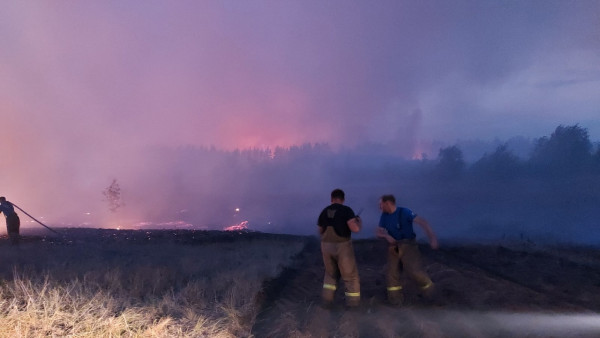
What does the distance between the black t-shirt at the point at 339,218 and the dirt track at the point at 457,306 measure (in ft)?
4.79

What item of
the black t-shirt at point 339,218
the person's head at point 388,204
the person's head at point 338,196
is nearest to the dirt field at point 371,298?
the black t-shirt at point 339,218

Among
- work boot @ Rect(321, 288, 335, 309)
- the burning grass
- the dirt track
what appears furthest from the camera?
work boot @ Rect(321, 288, 335, 309)

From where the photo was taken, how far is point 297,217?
109188mm

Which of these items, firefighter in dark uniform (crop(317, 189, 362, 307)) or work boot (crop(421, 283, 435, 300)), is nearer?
firefighter in dark uniform (crop(317, 189, 362, 307))

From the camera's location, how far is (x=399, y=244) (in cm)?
952

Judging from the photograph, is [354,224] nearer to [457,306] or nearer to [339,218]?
[339,218]

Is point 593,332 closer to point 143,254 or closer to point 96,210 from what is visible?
point 143,254

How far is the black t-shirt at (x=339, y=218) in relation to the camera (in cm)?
924

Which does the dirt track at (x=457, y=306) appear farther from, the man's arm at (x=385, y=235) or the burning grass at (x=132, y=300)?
the man's arm at (x=385, y=235)

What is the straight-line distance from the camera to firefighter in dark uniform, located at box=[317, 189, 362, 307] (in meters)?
9.22

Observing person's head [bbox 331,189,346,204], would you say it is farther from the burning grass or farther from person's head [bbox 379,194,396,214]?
the burning grass

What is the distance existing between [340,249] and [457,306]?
2569 mm

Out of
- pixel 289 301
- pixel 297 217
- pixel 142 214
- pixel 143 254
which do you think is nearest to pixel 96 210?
pixel 142 214

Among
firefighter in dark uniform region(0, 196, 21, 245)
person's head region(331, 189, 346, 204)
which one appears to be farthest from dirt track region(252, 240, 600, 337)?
firefighter in dark uniform region(0, 196, 21, 245)
